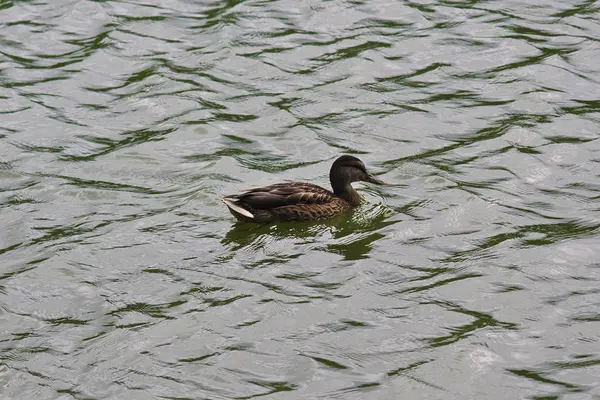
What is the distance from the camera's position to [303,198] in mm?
12383

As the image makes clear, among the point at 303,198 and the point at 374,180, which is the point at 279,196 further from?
the point at 374,180

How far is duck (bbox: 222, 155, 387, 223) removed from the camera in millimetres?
12188

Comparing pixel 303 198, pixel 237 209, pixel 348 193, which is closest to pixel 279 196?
pixel 303 198

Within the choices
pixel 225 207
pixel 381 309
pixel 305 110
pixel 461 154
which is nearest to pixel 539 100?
pixel 461 154

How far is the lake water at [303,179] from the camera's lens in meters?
9.65

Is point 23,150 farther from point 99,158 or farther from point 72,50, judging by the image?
point 72,50

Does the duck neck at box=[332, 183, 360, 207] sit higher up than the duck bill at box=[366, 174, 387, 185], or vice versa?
the duck bill at box=[366, 174, 387, 185]

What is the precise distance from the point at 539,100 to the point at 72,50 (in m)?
6.27

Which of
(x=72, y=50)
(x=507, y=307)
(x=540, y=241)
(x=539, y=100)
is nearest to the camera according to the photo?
(x=507, y=307)

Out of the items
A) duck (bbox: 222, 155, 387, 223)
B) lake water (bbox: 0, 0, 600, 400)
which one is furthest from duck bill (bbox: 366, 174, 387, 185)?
lake water (bbox: 0, 0, 600, 400)

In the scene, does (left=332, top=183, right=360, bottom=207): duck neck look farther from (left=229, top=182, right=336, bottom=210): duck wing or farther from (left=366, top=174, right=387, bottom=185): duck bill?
(left=229, top=182, right=336, bottom=210): duck wing

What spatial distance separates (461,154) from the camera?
1346cm

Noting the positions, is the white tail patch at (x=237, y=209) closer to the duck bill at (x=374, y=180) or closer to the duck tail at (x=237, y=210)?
the duck tail at (x=237, y=210)

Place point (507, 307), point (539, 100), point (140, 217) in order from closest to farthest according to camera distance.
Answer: point (507, 307) → point (140, 217) → point (539, 100)
